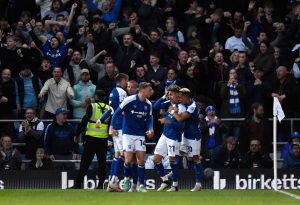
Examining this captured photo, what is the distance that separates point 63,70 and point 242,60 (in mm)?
4702

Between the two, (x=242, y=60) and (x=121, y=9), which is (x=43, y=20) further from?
(x=242, y=60)

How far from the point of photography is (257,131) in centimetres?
2742

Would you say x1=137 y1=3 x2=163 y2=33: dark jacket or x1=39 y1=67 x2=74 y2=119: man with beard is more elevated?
x1=137 y1=3 x2=163 y2=33: dark jacket

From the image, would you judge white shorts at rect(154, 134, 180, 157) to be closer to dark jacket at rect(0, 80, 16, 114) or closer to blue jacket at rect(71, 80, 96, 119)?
blue jacket at rect(71, 80, 96, 119)

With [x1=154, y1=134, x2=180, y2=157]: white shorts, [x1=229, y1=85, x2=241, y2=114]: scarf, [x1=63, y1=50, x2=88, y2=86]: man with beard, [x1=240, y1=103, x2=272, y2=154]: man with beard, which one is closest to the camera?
[x1=154, y1=134, x2=180, y2=157]: white shorts

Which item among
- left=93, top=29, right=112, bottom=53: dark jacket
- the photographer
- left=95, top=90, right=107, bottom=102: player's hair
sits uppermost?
left=93, top=29, right=112, bottom=53: dark jacket

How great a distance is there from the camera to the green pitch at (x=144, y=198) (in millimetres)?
19484

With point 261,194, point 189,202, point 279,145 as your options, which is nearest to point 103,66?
point 279,145

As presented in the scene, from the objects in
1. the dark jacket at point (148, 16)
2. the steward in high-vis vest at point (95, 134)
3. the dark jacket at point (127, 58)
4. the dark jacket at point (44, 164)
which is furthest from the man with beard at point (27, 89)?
the dark jacket at point (148, 16)

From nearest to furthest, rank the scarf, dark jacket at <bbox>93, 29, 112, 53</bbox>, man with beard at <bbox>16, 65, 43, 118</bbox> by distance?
the scarf < man with beard at <bbox>16, 65, 43, 118</bbox> < dark jacket at <bbox>93, 29, 112, 53</bbox>

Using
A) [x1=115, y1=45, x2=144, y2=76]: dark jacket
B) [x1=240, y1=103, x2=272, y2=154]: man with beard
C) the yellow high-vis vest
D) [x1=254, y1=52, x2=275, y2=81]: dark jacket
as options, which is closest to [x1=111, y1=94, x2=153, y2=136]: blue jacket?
the yellow high-vis vest

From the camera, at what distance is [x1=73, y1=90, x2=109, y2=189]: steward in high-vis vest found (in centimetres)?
2502

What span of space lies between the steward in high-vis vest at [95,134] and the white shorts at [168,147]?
5.65ft

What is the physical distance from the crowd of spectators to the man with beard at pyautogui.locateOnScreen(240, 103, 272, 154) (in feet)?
0.08
